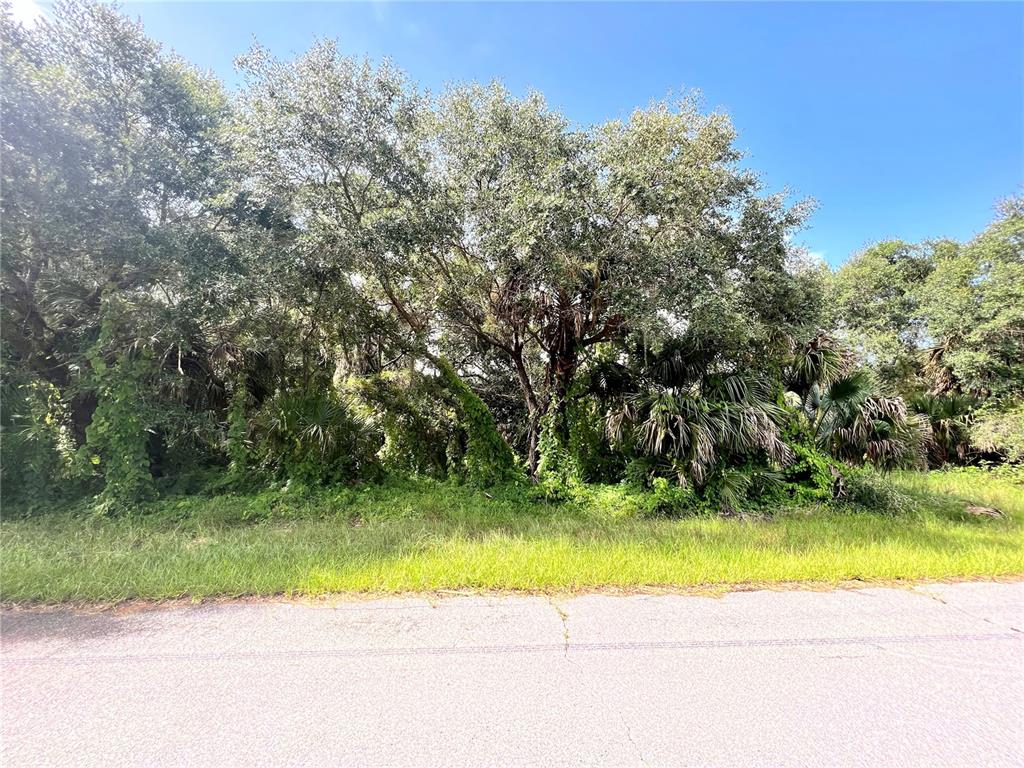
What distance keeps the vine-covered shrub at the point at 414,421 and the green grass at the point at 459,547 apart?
155cm

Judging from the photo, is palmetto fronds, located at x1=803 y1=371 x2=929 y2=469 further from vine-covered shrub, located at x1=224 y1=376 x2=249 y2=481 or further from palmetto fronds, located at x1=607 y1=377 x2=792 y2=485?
vine-covered shrub, located at x1=224 y1=376 x2=249 y2=481

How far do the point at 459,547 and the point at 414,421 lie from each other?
4655 mm

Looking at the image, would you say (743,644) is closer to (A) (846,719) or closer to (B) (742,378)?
(A) (846,719)

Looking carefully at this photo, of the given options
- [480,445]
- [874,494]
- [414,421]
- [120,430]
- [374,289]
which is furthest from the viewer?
[414,421]

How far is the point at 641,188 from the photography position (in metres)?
6.50


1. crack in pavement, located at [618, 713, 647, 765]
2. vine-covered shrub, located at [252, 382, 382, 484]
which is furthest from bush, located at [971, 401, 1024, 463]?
vine-covered shrub, located at [252, 382, 382, 484]

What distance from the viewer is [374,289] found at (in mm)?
8836

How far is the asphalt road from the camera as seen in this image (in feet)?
6.81

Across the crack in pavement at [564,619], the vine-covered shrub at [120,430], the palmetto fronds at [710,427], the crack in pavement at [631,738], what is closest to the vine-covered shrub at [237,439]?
the vine-covered shrub at [120,430]

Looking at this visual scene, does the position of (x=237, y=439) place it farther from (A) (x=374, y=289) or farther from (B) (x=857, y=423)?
(B) (x=857, y=423)

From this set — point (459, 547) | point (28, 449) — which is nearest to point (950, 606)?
point (459, 547)

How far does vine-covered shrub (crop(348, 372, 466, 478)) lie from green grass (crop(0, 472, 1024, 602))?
1551 mm

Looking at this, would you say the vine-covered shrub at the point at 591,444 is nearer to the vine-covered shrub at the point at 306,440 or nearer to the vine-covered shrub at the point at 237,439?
the vine-covered shrub at the point at 306,440

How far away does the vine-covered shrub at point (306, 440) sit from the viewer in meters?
8.02
